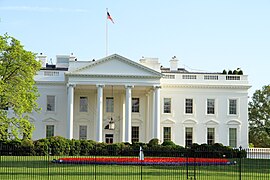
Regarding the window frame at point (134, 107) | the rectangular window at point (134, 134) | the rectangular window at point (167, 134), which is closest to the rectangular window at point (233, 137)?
the rectangular window at point (167, 134)

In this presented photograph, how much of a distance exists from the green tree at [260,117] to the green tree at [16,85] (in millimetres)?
42953

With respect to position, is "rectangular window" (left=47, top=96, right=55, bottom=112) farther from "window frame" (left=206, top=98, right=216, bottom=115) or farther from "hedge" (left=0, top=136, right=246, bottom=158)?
"window frame" (left=206, top=98, right=216, bottom=115)

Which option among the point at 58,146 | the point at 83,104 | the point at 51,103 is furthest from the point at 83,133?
the point at 58,146

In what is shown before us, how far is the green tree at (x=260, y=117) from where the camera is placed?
77.3 metres

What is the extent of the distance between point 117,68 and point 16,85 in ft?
59.1

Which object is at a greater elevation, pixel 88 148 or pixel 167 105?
pixel 167 105

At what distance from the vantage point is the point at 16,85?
4228 cm

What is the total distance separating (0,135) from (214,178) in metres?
20.1

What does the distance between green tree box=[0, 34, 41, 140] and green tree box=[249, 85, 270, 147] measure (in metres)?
43.0

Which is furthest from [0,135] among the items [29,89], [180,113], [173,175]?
[180,113]

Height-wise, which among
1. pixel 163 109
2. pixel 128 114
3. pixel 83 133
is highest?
pixel 163 109

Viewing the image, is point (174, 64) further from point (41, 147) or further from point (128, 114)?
point (41, 147)

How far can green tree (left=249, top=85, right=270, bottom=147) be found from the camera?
7731cm

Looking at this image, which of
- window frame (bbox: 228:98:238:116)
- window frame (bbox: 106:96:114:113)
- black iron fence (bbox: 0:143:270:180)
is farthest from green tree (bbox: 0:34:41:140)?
window frame (bbox: 228:98:238:116)
